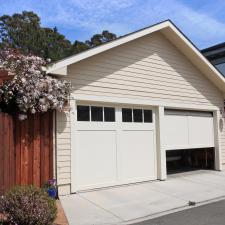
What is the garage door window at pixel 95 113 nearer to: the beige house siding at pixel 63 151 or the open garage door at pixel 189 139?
the beige house siding at pixel 63 151

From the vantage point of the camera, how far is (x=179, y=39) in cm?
1234

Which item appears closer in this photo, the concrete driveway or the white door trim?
the concrete driveway

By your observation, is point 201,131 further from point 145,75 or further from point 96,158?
point 96,158

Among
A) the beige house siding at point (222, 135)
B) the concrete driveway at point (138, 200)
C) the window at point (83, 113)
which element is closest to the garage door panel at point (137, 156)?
the concrete driveway at point (138, 200)

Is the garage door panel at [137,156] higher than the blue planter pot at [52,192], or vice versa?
the garage door panel at [137,156]

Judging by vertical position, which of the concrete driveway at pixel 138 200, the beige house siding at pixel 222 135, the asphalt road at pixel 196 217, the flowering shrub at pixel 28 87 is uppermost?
the flowering shrub at pixel 28 87

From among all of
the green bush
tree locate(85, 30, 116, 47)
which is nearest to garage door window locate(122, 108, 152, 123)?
the green bush

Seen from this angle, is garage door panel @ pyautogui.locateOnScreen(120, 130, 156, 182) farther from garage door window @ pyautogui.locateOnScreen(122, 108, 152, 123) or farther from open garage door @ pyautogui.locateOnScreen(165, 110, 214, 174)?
open garage door @ pyautogui.locateOnScreen(165, 110, 214, 174)

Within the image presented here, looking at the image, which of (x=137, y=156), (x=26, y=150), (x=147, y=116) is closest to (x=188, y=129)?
(x=147, y=116)

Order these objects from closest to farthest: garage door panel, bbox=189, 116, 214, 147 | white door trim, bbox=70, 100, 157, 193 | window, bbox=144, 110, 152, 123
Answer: white door trim, bbox=70, 100, 157, 193 < window, bbox=144, 110, 152, 123 < garage door panel, bbox=189, 116, 214, 147

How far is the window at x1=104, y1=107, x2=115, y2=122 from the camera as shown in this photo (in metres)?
10.5

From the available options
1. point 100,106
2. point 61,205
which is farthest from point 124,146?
point 61,205

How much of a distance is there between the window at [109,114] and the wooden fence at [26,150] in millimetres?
1875

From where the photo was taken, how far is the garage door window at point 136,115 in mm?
11000
